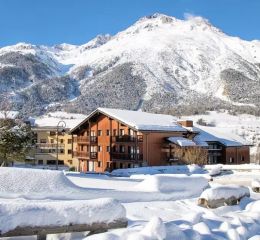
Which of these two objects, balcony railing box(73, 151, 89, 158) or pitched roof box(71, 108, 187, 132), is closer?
pitched roof box(71, 108, 187, 132)

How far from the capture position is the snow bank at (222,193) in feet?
59.6

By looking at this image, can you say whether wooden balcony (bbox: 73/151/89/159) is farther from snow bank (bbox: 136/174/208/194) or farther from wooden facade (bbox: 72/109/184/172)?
snow bank (bbox: 136/174/208/194)

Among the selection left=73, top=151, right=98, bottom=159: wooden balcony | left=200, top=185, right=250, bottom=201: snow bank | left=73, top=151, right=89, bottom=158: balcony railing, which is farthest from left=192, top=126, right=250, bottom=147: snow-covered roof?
left=200, top=185, right=250, bottom=201: snow bank

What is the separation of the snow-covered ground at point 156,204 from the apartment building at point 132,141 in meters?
31.8

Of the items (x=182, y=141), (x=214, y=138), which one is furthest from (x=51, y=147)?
(x=182, y=141)

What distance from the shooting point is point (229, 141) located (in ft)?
208

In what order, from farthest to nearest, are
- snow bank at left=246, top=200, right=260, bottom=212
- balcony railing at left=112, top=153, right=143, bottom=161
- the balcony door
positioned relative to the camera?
the balcony door
balcony railing at left=112, top=153, right=143, bottom=161
snow bank at left=246, top=200, right=260, bottom=212

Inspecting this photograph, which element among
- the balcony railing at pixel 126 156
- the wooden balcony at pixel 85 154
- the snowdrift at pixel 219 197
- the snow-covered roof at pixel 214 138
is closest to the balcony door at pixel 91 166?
the wooden balcony at pixel 85 154

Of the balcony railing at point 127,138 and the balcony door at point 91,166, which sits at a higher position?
the balcony railing at point 127,138

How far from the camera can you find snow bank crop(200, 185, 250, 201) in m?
18.2

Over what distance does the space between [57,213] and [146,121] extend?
44.1 metres

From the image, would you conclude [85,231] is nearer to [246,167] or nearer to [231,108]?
[246,167]

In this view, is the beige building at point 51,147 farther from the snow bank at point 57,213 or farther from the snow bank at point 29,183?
the snow bank at point 57,213

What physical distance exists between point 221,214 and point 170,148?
37.1 m
